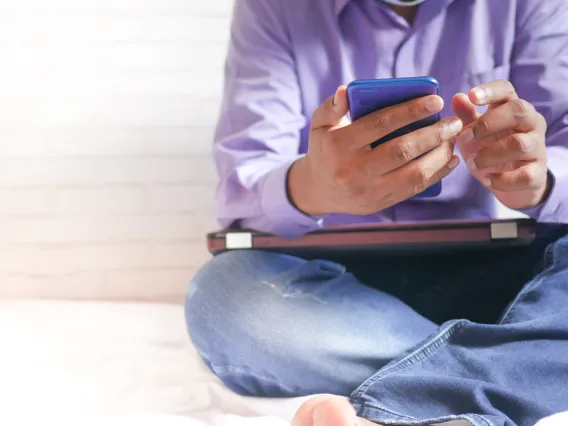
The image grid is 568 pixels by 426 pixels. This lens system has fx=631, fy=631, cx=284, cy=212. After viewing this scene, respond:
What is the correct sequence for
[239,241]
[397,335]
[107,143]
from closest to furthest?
[397,335] → [239,241] → [107,143]

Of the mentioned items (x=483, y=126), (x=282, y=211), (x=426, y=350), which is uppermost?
(x=483, y=126)

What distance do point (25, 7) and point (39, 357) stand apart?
2.05 ft

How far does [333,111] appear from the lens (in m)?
0.58

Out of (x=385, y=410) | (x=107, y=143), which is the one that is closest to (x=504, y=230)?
(x=385, y=410)

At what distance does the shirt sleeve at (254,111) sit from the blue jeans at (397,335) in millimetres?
104

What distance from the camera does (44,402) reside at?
28.3 inches

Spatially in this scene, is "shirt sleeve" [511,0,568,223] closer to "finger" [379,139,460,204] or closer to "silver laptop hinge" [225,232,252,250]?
"finger" [379,139,460,204]

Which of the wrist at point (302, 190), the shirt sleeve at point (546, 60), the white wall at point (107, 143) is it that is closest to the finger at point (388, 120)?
the wrist at point (302, 190)

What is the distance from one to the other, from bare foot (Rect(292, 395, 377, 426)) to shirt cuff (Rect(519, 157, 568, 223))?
314mm

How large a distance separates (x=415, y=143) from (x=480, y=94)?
0.08m

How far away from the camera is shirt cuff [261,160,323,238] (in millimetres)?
710

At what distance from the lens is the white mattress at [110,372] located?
66cm

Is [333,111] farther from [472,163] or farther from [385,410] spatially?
[385,410]

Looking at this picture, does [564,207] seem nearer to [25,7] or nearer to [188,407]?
[188,407]
